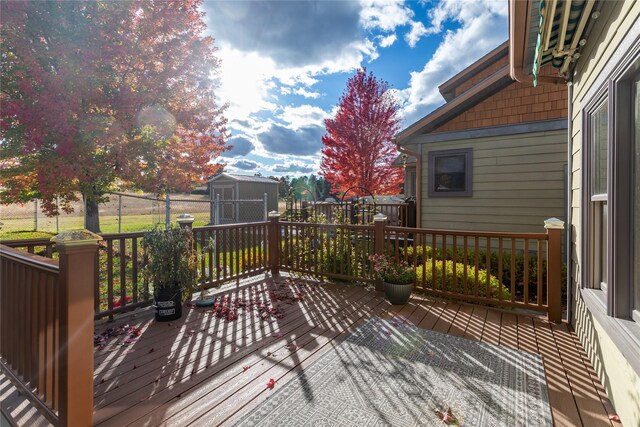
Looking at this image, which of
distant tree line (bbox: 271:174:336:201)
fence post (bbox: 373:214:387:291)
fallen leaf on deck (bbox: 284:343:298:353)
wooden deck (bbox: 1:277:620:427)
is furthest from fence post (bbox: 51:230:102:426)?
distant tree line (bbox: 271:174:336:201)

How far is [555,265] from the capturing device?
3299 millimetres

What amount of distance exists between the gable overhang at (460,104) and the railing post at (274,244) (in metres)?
3.37

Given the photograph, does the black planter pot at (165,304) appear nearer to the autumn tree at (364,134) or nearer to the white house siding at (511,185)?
the white house siding at (511,185)

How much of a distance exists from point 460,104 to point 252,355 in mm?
5831

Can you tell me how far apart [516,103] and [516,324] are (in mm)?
4288

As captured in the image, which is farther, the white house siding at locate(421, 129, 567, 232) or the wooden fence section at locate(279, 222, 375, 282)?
the white house siding at locate(421, 129, 567, 232)

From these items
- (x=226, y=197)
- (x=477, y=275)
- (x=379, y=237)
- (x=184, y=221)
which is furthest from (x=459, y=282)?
(x=226, y=197)

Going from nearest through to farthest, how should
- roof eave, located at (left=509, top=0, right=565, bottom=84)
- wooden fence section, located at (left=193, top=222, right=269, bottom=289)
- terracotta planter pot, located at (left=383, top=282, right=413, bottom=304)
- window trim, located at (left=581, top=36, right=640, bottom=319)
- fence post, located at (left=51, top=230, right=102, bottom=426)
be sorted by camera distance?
fence post, located at (left=51, top=230, right=102, bottom=426) → window trim, located at (left=581, top=36, right=640, bottom=319) → roof eave, located at (left=509, top=0, right=565, bottom=84) → terracotta planter pot, located at (left=383, top=282, right=413, bottom=304) → wooden fence section, located at (left=193, top=222, right=269, bottom=289)

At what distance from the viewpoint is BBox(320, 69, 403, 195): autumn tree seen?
44.5 feet

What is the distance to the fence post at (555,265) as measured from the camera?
3.30m

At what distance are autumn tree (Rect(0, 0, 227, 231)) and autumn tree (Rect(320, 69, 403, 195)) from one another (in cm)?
664

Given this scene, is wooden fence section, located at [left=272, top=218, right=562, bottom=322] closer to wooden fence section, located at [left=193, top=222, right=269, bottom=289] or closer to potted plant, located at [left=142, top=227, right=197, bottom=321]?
wooden fence section, located at [left=193, top=222, right=269, bottom=289]

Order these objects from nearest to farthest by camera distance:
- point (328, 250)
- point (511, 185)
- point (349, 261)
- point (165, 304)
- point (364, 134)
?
1. point (165, 304)
2. point (349, 261)
3. point (328, 250)
4. point (511, 185)
5. point (364, 134)

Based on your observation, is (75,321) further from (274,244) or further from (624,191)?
(274,244)
